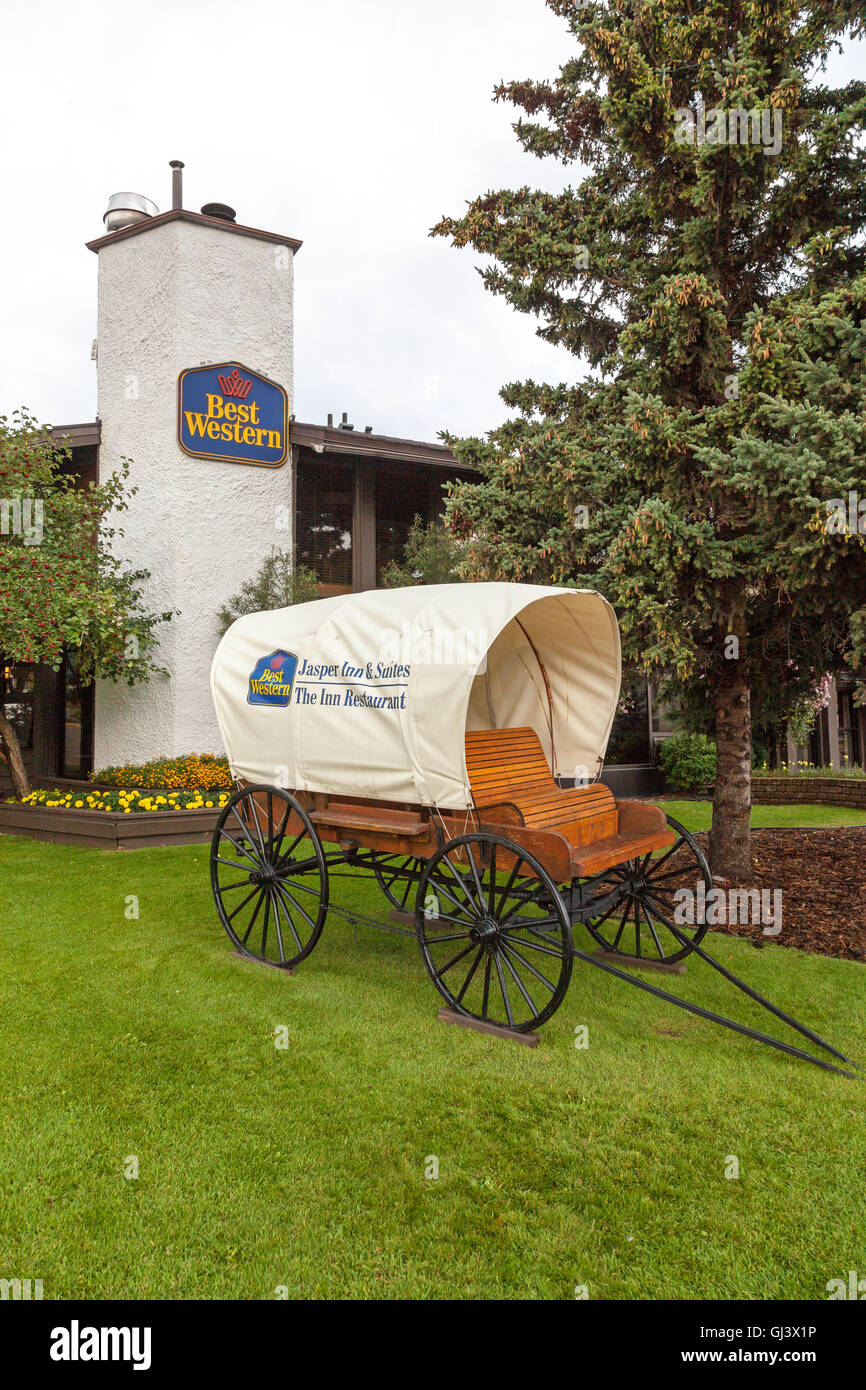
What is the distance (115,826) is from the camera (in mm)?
9961

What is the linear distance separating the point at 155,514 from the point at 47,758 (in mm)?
4782

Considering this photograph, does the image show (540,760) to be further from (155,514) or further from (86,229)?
(86,229)

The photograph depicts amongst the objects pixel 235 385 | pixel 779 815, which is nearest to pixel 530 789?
pixel 779 815

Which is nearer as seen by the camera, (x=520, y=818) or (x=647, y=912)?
(x=520, y=818)

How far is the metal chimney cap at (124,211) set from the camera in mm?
14000

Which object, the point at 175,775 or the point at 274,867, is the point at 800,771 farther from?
the point at 274,867

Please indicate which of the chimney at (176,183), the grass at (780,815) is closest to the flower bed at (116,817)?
the grass at (780,815)

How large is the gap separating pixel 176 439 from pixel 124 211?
5.08 metres

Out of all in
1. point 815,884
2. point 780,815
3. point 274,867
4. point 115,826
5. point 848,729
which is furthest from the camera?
point 848,729

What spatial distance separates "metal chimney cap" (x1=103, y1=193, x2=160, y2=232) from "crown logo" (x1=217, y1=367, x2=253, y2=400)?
3888mm

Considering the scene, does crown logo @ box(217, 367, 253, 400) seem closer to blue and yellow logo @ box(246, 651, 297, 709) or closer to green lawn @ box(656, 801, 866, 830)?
blue and yellow logo @ box(246, 651, 297, 709)

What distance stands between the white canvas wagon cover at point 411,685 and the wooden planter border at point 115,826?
15.4 ft

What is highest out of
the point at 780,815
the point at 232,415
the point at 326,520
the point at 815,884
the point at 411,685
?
the point at 232,415

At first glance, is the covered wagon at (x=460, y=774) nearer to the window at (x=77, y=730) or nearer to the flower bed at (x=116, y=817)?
the flower bed at (x=116, y=817)
